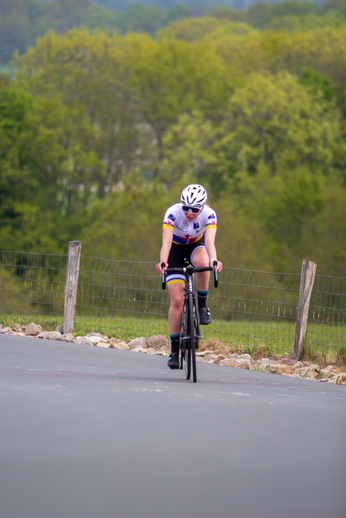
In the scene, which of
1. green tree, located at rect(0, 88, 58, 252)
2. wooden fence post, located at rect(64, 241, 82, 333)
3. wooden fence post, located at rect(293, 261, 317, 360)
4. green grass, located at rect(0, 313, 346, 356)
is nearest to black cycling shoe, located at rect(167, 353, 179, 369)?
wooden fence post, located at rect(293, 261, 317, 360)

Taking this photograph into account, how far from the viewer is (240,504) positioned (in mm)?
3830

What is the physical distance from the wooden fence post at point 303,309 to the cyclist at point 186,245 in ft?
7.33

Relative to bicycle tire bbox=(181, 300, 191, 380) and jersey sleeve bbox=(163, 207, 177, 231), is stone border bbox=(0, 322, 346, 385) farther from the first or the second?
jersey sleeve bbox=(163, 207, 177, 231)

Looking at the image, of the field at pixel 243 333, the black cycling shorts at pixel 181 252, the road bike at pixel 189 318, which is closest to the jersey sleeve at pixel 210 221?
the black cycling shorts at pixel 181 252

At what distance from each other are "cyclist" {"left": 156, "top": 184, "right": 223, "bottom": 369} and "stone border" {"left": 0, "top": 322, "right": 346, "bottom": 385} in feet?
5.83

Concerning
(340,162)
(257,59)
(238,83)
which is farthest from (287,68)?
(340,162)

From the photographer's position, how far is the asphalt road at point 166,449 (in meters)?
Result: 3.82

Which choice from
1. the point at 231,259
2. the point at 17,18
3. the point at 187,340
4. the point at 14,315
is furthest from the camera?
the point at 17,18

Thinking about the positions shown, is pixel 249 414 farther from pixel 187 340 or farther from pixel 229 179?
pixel 229 179

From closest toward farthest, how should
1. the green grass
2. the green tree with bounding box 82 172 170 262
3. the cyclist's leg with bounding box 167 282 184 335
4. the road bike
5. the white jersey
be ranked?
1. the road bike
2. the cyclist's leg with bounding box 167 282 184 335
3. the white jersey
4. the green grass
5. the green tree with bounding box 82 172 170 262

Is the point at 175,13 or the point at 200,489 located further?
the point at 175,13

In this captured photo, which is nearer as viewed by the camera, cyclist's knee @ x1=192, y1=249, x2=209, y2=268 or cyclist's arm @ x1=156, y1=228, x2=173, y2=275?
cyclist's arm @ x1=156, y1=228, x2=173, y2=275

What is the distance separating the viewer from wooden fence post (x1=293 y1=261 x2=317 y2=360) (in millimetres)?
9352

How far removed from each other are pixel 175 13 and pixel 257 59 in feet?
188
